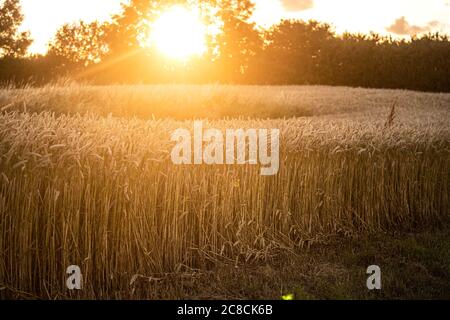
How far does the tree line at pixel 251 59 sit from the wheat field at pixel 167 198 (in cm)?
1942

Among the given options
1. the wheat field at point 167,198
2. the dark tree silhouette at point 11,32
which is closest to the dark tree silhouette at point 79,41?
the dark tree silhouette at point 11,32

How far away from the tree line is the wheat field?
63.7 ft

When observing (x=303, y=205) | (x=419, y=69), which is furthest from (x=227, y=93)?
(x=419, y=69)

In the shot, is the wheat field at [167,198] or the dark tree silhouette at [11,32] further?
the dark tree silhouette at [11,32]

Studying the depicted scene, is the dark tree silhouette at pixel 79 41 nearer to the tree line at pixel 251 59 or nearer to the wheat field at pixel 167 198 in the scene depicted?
the tree line at pixel 251 59

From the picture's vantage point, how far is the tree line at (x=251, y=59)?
25.2 meters

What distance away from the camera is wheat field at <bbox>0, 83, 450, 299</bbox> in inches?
129

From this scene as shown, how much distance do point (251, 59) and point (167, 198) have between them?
2636 centimetres

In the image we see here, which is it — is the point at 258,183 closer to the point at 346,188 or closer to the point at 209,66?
the point at 346,188

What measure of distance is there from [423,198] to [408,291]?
2392mm

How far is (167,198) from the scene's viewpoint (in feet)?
13.0

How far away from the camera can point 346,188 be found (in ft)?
17.6

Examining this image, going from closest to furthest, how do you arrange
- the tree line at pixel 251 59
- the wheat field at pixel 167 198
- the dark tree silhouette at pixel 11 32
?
the wheat field at pixel 167 198 → the tree line at pixel 251 59 → the dark tree silhouette at pixel 11 32

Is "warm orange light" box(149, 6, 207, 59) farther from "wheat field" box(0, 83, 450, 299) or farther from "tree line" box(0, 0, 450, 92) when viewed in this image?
"wheat field" box(0, 83, 450, 299)
